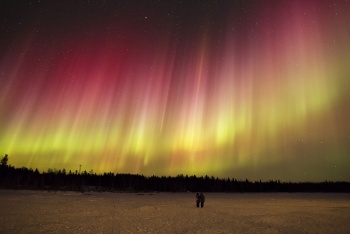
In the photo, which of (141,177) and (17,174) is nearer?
(17,174)

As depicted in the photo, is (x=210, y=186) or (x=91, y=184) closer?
(x=91, y=184)

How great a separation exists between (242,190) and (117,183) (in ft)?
261

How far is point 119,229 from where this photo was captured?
662 inches

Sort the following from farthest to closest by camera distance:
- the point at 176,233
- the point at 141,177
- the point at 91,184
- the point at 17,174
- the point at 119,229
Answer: the point at 141,177 → the point at 91,184 → the point at 17,174 → the point at 119,229 → the point at 176,233

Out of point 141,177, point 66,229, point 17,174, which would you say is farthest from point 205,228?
point 141,177

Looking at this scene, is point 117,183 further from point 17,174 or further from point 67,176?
point 17,174

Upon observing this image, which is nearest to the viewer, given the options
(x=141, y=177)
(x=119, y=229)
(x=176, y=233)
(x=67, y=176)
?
(x=176, y=233)

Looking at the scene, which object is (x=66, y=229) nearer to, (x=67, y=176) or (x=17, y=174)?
(x=17, y=174)

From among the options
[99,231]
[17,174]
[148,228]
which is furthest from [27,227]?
[17,174]

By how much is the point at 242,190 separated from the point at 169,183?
160 feet

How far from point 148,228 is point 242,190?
594 feet

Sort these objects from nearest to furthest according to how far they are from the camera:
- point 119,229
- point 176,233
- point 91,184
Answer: point 176,233
point 119,229
point 91,184

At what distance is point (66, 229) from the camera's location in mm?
16141

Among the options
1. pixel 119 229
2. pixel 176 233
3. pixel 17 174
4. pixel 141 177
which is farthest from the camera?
pixel 141 177
